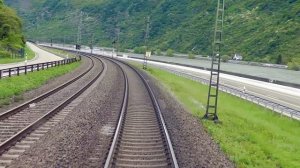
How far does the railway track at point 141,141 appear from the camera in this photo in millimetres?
13641

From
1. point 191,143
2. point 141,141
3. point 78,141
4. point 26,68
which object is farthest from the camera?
point 26,68

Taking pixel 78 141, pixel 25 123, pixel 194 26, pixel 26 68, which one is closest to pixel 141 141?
pixel 78 141

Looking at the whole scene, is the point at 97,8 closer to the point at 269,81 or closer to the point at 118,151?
the point at 269,81

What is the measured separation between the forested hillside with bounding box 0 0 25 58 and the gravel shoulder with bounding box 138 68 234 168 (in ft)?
152

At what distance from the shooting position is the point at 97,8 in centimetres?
19512

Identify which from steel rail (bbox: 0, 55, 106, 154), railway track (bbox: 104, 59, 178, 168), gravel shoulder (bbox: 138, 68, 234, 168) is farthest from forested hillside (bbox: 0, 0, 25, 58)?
gravel shoulder (bbox: 138, 68, 234, 168)

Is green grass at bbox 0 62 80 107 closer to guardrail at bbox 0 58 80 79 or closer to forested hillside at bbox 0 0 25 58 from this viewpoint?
guardrail at bbox 0 58 80 79

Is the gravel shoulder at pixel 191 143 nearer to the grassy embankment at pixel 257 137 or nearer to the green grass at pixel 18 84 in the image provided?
the grassy embankment at pixel 257 137

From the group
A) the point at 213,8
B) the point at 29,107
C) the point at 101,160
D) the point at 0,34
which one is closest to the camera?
the point at 101,160

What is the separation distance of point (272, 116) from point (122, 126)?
15.2 m

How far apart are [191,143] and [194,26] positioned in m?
125

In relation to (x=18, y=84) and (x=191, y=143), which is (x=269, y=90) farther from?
(x=191, y=143)

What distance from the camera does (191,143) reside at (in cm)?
1702

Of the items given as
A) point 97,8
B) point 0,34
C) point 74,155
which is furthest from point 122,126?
point 97,8
